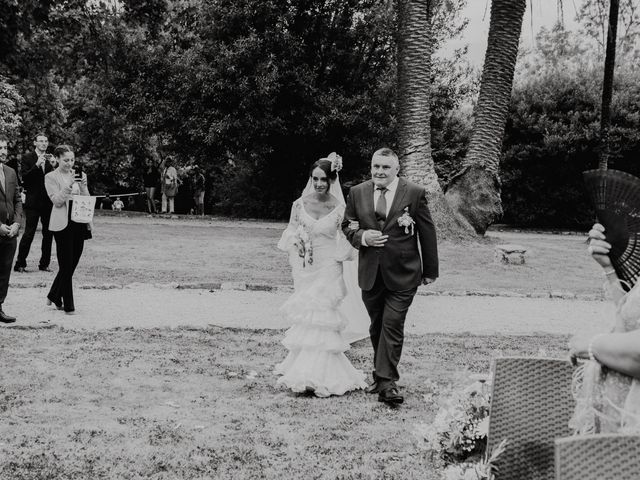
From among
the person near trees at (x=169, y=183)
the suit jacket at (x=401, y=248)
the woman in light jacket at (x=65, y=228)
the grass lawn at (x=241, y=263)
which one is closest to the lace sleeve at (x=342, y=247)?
the suit jacket at (x=401, y=248)

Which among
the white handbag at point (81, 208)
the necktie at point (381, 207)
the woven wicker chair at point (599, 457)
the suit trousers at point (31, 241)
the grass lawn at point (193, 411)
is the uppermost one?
the necktie at point (381, 207)

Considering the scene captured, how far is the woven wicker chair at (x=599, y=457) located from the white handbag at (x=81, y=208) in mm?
7521

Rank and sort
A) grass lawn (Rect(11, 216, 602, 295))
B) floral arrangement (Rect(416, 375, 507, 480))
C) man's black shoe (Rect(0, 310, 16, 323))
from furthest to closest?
1. grass lawn (Rect(11, 216, 602, 295))
2. man's black shoe (Rect(0, 310, 16, 323))
3. floral arrangement (Rect(416, 375, 507, 480))

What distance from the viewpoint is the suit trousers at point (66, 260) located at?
881cm

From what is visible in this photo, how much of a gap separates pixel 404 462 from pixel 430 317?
501 cm

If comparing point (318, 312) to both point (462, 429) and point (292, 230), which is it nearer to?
point (292, 230)

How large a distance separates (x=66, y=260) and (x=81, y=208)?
0.67 metres

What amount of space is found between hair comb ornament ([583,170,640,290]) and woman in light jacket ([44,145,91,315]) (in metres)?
7.33

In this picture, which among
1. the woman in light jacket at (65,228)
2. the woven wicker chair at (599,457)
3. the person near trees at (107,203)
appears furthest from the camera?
the person near trees at (107,203)

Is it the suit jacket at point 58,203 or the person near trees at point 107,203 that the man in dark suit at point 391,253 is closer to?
the suit jacket at point 58,203

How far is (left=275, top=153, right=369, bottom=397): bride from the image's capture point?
20.4 feet

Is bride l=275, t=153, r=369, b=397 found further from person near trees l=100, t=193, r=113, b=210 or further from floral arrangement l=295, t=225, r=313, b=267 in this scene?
person near trees l=100, t=193, r=113, b=210

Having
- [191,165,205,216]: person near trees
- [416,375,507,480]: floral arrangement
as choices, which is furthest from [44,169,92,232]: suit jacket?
[191,165,205,216]: person near trees

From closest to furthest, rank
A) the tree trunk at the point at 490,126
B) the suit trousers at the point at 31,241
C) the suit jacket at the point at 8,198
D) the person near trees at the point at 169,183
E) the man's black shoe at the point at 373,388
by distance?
the man's black shoe at the point at 373,388, the suit jacket at the point at 8,198, the suit trousers at the point at 31,241, the tree trunk at the point at 490,126, the person near trees at the point at 169,183
